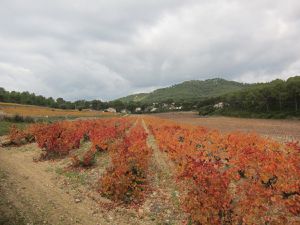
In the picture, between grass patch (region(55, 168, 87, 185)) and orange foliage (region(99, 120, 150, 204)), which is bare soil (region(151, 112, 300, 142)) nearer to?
orange foliage (region(99, 120, 150, 204))

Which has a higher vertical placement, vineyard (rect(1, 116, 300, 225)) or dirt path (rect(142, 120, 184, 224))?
vineyard (rect(1, 116, 300, 225))

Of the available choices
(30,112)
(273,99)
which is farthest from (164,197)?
(273,99)

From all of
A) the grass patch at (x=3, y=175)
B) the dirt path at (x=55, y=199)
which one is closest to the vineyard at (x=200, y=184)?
the dirt path at (x=55, y=199)

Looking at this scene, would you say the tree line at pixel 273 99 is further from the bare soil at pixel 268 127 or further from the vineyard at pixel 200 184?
the vineyard at pixel 200 184

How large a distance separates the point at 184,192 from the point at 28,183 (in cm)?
633

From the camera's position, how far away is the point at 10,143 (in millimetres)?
24812

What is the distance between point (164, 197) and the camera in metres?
11.7

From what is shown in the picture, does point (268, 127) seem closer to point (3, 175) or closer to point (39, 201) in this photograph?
point (3, 175)

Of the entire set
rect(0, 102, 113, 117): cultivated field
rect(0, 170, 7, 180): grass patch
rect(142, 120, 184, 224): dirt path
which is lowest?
rect(142, 120, 184, 224): dirt path

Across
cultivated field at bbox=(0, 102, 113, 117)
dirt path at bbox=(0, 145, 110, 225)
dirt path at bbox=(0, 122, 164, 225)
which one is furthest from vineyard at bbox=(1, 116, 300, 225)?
cultivated field at bbox=(0, 102, 113, 117)

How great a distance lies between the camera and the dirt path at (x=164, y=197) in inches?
393

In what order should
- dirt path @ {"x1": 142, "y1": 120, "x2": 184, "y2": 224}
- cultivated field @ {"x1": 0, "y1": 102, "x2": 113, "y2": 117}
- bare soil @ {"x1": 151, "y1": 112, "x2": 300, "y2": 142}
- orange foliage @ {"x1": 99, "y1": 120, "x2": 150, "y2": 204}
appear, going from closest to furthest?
dirt path @ {"x1": 142, "y1": 120, "x2": 184, "y2": 224}
orange foliage @ {"x1": 99, "y1": 120, "x2": 150, "y2": 204}
bare soil @ {"x1": 151, "y1": 112, "x2": 300, "y2": 142}
cultivated field @ {"x1": 0, "y1": 102, "x2": 113, "y2": 117}

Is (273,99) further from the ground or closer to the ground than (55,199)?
further from the ground

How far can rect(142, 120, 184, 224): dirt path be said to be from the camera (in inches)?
393
